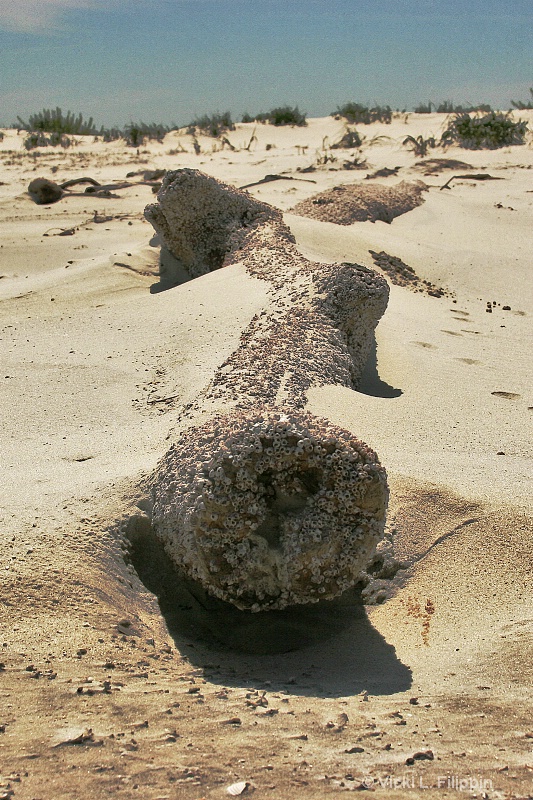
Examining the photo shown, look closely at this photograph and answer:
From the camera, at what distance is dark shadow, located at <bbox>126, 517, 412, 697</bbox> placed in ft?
7.51

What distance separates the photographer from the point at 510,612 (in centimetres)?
256

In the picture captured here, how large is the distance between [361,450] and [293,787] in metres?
1.11

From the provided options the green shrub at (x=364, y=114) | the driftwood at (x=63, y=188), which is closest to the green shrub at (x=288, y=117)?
the green shrub at (x=364, y=114)

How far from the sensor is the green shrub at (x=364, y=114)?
15852 millimetres

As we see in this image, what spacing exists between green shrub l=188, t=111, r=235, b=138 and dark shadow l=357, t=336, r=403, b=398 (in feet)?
38.8

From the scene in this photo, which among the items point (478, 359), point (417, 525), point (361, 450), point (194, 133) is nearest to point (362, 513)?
point (361, 450)

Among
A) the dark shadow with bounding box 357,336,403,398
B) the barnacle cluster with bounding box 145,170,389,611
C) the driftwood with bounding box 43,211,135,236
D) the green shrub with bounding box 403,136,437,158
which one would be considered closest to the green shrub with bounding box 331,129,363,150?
the green shrub with bounding box 403,136,437,158

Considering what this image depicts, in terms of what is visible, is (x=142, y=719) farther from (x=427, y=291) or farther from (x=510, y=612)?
(x=427, y=291)

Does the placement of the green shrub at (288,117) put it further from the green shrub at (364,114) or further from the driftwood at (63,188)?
the driftwood at (63,188)

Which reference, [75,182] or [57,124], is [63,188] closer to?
[75,182]

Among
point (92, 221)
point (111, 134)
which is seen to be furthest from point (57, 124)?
point (92, 221)

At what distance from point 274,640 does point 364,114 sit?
1520cm

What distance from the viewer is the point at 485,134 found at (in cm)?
1261

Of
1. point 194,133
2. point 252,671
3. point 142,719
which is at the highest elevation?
point 194,133
